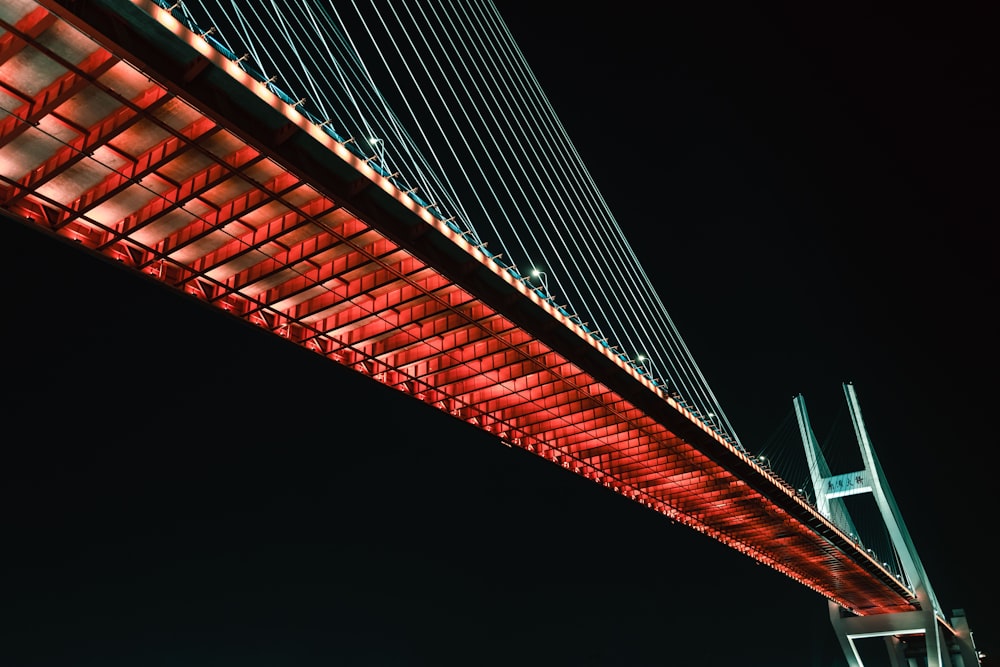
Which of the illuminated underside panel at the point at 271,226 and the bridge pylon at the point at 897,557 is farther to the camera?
the bridge pylon at the point at 897,557

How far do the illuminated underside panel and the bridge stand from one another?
0.04 meters

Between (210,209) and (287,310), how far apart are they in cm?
481

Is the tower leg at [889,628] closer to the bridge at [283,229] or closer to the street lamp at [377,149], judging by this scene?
the bridge at [283,229]

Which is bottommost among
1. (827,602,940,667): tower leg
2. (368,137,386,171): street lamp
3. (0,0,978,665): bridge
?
(827,602,940,667): tower leg

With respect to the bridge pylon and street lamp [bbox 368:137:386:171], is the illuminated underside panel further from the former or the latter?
the bridge pylon

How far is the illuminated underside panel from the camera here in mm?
11625

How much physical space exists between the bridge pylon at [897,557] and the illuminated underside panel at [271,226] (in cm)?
3153

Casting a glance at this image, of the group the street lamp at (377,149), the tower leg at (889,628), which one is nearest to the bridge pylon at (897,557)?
the tower leg at (889,628)

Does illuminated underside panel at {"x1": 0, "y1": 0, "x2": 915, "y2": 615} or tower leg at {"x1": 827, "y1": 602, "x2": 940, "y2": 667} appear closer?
illuminated underside panel at {"x1": 0, "y1": 0, "x2": 915, "y2": 615}

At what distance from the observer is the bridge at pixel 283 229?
38.2ft

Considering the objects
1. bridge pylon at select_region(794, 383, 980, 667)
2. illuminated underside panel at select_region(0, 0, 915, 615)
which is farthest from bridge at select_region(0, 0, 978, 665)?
bridge pylon at select_region(794, 383, 980, 667)

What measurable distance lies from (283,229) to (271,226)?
34 centimetres

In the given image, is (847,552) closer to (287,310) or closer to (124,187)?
(287,310)

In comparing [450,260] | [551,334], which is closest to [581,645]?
[551,334]
